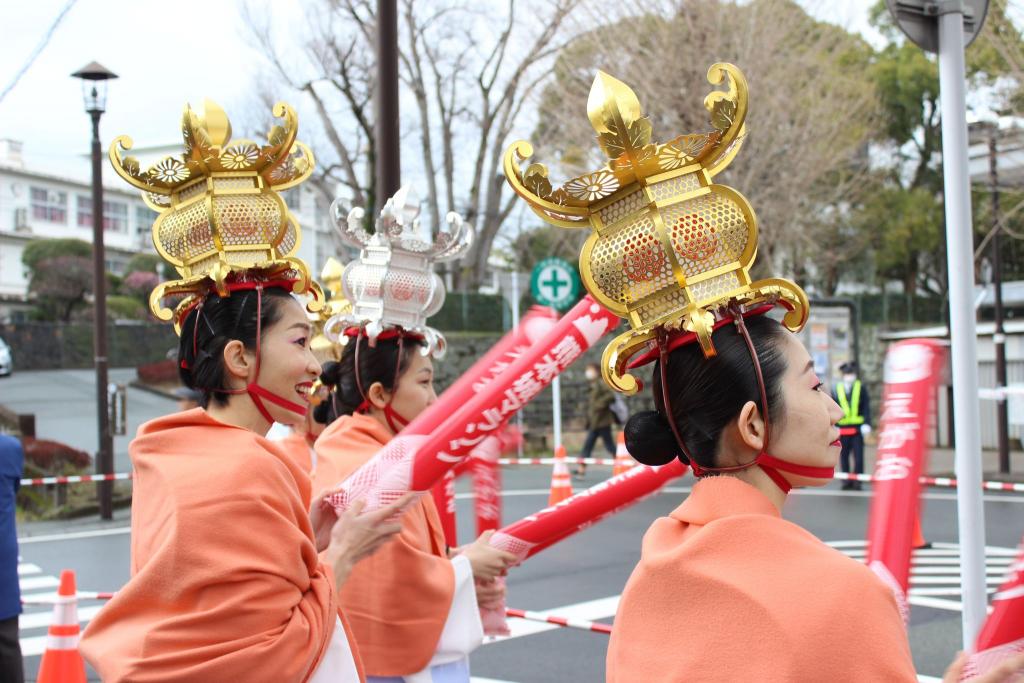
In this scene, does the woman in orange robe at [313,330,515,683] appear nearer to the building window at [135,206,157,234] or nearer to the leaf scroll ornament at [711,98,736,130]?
the leaf scroll ornament at [711,98,736,130]

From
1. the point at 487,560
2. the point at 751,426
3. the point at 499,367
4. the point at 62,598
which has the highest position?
the point at 499,367

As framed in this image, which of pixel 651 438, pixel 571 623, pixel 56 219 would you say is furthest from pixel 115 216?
pixel 651 438

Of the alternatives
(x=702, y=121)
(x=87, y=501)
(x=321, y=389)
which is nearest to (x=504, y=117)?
(x=702, y=121)

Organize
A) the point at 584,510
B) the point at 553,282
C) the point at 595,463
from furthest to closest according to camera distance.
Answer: the point at 595,463 < the point at 553,282 < the point at 584,510

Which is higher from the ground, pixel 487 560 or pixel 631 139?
pixel 631 139

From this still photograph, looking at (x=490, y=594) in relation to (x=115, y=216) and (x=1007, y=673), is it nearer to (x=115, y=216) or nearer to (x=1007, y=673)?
(x=1007, y=673)

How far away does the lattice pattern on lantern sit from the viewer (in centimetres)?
398

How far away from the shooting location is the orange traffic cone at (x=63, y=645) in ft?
18.1

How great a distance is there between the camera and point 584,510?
10.8 ft

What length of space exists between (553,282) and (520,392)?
10.6 metres

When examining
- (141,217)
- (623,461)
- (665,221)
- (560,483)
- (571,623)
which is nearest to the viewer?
(665,221)

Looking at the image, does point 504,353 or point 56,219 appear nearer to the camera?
point 504,353

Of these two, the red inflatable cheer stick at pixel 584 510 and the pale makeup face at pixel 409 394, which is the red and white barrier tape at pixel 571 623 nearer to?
the pale makeup face at pixel 409 394

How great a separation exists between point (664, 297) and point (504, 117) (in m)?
28.0
